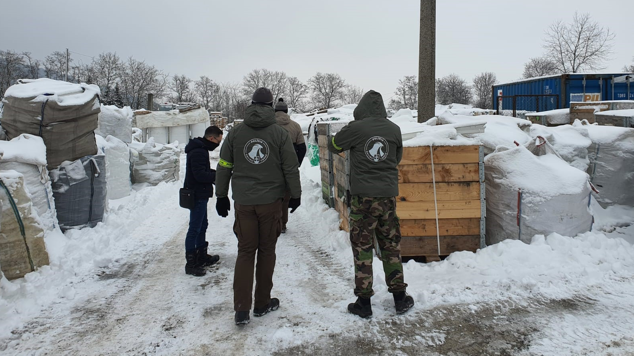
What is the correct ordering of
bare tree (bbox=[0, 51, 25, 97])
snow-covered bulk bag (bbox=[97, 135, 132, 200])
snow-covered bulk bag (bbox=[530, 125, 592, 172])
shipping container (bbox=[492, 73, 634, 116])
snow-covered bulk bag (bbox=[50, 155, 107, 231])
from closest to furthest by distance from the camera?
1. snow-covered bulk bag (bbox=[50, 155, 107, 231])
2. snow-covered bulk bag (bbox=[530, 125, 592, 172])
3. snow-covered bulk bag (bbox=[97, 135, 132, 200])
4. shipping container (bbox=[492, 73, 634, 116])
5. bare tree (bbox=[0, 51, 25, 97])

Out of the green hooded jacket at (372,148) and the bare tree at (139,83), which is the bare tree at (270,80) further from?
the green hooded jacket at (372,148)

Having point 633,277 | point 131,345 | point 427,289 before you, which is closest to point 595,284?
point 633,277

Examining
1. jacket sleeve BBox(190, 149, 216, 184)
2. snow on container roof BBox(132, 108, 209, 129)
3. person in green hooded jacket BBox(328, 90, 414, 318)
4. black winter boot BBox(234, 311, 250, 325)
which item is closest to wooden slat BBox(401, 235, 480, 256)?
person in green hooded jacket BBox(328, 90, 414, 318)

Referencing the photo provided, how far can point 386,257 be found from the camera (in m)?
3.30

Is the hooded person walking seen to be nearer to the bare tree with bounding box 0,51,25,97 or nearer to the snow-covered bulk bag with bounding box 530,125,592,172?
the snow-covered bulk bag with bounding box 530,125,592,172

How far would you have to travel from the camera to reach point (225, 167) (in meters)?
3.26

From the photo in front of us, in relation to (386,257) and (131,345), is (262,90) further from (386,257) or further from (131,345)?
(131,345)

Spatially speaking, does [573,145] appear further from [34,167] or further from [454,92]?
[454,92]

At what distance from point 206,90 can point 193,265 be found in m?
71.7

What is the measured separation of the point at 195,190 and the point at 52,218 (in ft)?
6.21

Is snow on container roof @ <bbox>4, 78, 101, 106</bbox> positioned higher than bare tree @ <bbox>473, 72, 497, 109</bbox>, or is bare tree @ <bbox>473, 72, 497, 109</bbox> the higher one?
bare tree @ <bbox>473, 72, 497, 109</bbox>

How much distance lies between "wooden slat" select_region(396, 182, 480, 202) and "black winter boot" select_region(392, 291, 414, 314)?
1.37 m

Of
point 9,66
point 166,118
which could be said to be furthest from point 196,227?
point 9,66

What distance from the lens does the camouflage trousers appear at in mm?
3221
